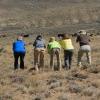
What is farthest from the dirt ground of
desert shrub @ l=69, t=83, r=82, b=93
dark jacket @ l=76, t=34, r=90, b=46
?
dark jacket @ l=76, t=34, r=90, b=46

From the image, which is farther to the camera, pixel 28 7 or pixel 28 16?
pixel 28 7

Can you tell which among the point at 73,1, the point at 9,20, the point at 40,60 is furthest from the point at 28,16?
the point at 40,60

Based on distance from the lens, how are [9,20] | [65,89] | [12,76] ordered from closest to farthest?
[65,89] → [12,76] → [9,20]

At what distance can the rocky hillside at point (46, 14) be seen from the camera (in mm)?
108787

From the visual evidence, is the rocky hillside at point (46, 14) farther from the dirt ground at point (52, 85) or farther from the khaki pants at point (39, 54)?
the dirt ground at point (52, 85)

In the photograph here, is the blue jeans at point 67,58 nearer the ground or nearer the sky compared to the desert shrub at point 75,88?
nearer the sky

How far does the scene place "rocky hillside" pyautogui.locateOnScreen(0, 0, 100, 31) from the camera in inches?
4283

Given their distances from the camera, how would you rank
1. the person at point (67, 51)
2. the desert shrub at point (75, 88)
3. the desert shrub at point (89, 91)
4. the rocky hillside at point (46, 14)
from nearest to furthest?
the desert shrub at point (89, 91)
the desert shrub at point (75, 88)
the person at point (67, 51)
the rocky hillside at point (46, 14)

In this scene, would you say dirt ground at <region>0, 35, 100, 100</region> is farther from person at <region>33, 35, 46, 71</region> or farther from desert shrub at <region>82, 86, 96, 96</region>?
person at <region>33, 35, 46, 71</region>

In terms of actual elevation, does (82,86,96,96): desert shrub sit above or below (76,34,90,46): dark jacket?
below

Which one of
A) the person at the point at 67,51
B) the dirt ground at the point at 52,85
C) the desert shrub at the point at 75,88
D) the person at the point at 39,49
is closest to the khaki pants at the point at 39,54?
the person at the point at 39,49

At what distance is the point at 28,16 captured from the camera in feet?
405

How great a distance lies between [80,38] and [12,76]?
375 cm

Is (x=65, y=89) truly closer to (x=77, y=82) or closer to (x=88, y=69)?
(x=77, y=82)
